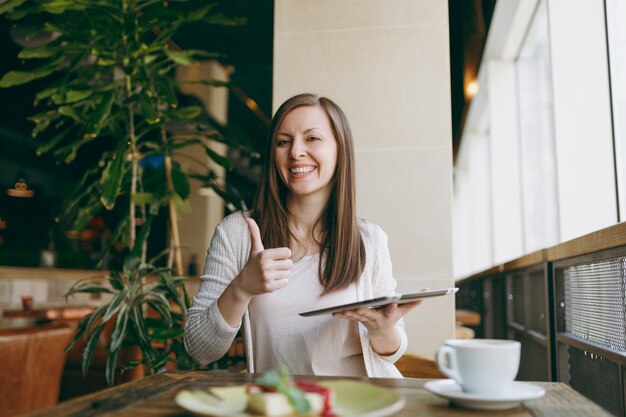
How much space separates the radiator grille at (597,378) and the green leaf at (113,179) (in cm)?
189

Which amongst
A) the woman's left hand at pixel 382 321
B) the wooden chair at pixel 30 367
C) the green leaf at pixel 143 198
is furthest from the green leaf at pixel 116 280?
the woman's left hand at pixel 382 321

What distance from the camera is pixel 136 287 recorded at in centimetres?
251

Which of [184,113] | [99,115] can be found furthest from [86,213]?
[184,113]

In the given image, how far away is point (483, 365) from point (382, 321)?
491 mm

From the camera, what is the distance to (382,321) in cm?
128

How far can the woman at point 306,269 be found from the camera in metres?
1.39

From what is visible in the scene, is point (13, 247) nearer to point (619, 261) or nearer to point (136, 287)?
point (136, 287)

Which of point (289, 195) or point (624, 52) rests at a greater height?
point (624, 52)

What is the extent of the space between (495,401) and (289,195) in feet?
3.47

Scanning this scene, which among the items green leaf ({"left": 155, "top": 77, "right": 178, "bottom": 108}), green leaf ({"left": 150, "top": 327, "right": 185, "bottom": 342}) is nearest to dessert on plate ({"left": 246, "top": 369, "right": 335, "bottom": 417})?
green leaf ({"left": 150, "top": 327, "right": 185, "bottom": 342})

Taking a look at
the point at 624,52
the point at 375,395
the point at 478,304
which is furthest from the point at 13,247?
the point at 375,395

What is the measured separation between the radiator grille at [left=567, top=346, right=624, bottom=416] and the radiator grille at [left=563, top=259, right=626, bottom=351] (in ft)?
0.19

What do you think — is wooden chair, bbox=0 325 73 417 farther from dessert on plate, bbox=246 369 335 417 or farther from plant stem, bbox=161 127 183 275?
dessert on plate, bbox=246 369 335 417

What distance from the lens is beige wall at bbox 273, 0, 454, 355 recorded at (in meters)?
2.26
